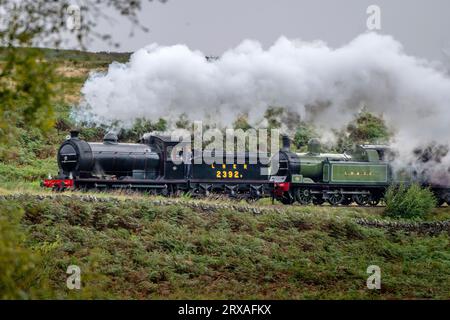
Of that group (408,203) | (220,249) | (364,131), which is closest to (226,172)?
(408,203)

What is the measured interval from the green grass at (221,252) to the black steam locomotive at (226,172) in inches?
105

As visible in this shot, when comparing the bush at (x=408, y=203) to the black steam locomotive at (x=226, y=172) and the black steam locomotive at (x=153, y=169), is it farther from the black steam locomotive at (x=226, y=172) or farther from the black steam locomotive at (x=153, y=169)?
the black steam locomotive at (x=153, y=169)

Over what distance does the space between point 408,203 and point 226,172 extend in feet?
23.7

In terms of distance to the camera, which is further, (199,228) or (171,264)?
(199,228)

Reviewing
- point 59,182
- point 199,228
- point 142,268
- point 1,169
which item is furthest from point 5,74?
point 1,169

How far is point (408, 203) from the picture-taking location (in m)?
27.9

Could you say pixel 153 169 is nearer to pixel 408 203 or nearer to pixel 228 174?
pixel 228 174

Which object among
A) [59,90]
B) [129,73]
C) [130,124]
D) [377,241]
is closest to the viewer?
[59,90]

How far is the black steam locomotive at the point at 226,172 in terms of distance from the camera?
24.7 metres

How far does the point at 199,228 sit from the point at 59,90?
44.9ft

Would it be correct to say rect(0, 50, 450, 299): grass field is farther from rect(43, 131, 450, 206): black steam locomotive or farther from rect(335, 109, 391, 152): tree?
rect(335, 109, 391, 152): tree

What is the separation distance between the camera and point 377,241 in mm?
22922

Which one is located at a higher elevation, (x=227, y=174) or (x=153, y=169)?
(x=153, y=169)

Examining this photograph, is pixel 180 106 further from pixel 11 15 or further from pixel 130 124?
pixel 11 15
